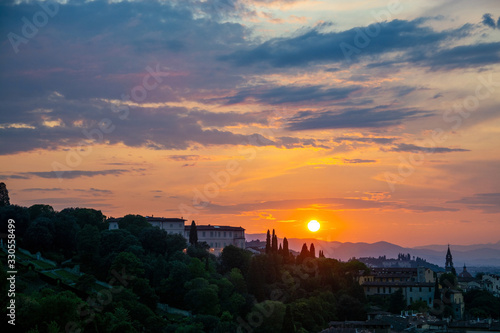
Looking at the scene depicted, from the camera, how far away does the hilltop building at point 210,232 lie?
90.3 metres

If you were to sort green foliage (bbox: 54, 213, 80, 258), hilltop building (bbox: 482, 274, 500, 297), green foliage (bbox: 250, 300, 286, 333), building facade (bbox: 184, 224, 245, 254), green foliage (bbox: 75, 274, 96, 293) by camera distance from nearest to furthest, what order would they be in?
green foliage (bbox: 75, 274, 96, 293) < green foliage (bbox: 250, 300, 286, 333) < green foliage (bbox: 54, 213, 80, 258) < building facade (bbox: 184, 224, 245, 254) < hilltop building (bbox: 482, 274, 500, 297)

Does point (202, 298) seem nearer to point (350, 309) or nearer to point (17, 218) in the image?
point (350, 309)

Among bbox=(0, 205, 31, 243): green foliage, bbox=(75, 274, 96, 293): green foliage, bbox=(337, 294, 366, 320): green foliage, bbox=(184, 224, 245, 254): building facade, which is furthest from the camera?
bbox=(184, 224, 245, 254): building facade

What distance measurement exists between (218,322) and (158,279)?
11.0 meters

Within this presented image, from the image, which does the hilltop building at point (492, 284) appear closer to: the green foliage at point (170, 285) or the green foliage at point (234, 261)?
the green foliage at point (170, 285)

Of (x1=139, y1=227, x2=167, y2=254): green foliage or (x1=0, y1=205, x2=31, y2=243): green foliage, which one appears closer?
(x1=0, y1=205, x2=31, y2=243): green foliage

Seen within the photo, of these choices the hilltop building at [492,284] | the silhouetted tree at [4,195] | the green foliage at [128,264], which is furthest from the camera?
the hilltop building at [492,284]

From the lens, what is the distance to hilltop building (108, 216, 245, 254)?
90.3 meters

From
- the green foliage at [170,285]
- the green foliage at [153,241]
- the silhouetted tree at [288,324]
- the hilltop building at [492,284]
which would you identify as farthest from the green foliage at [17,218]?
the hilltop building at [492,284]

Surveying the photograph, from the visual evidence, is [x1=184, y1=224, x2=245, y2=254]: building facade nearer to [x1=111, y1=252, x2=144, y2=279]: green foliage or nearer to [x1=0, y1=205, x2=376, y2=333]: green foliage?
[x1=0, y1=205, x2=376, y2=333]: green foliage

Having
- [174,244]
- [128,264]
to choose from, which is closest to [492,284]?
[174,244]

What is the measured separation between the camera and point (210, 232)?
96.9 m

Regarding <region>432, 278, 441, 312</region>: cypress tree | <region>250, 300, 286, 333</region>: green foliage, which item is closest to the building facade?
<region>432, 278, 441, 312</region>: cypress tree

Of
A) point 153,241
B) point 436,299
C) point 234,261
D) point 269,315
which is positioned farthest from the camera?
point 436,299
